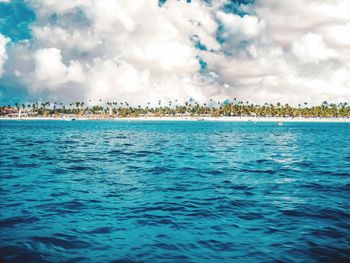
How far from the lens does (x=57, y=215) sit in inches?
554

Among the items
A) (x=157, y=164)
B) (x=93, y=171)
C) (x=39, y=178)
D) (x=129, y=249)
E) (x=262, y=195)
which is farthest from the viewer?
(x=157, y=164)

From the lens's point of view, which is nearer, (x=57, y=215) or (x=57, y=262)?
(x=57, y=262)

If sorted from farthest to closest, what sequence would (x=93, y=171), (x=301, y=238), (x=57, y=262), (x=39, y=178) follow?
(x=93, y=171) < (x=39, y=178) < (x=301, y=238) < (x=57, y=262)

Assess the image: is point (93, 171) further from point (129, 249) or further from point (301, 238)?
point (301, 238)

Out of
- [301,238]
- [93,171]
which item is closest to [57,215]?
[301,238]

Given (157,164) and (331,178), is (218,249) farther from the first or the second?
(157,164)

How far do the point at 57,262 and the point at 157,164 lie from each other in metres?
22.4

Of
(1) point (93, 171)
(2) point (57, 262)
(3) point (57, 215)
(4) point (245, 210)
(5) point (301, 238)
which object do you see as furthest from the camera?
Answer: (1) point (93, 171)

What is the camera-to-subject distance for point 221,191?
19.2 metres

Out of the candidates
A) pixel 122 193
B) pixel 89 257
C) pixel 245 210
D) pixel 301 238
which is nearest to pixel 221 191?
pixel 245 210

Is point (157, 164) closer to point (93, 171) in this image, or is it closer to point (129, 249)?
point (93, 171)

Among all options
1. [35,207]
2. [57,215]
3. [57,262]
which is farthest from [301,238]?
[35,207]

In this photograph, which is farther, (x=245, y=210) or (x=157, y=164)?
(x=157, y=164)

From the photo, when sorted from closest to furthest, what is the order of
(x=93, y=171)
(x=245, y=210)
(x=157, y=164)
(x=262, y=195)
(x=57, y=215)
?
(x=57, y=215) < (x=245, y=210) < (x=262, y=195) < (x=93, y=171) < (x=157, y=164)
